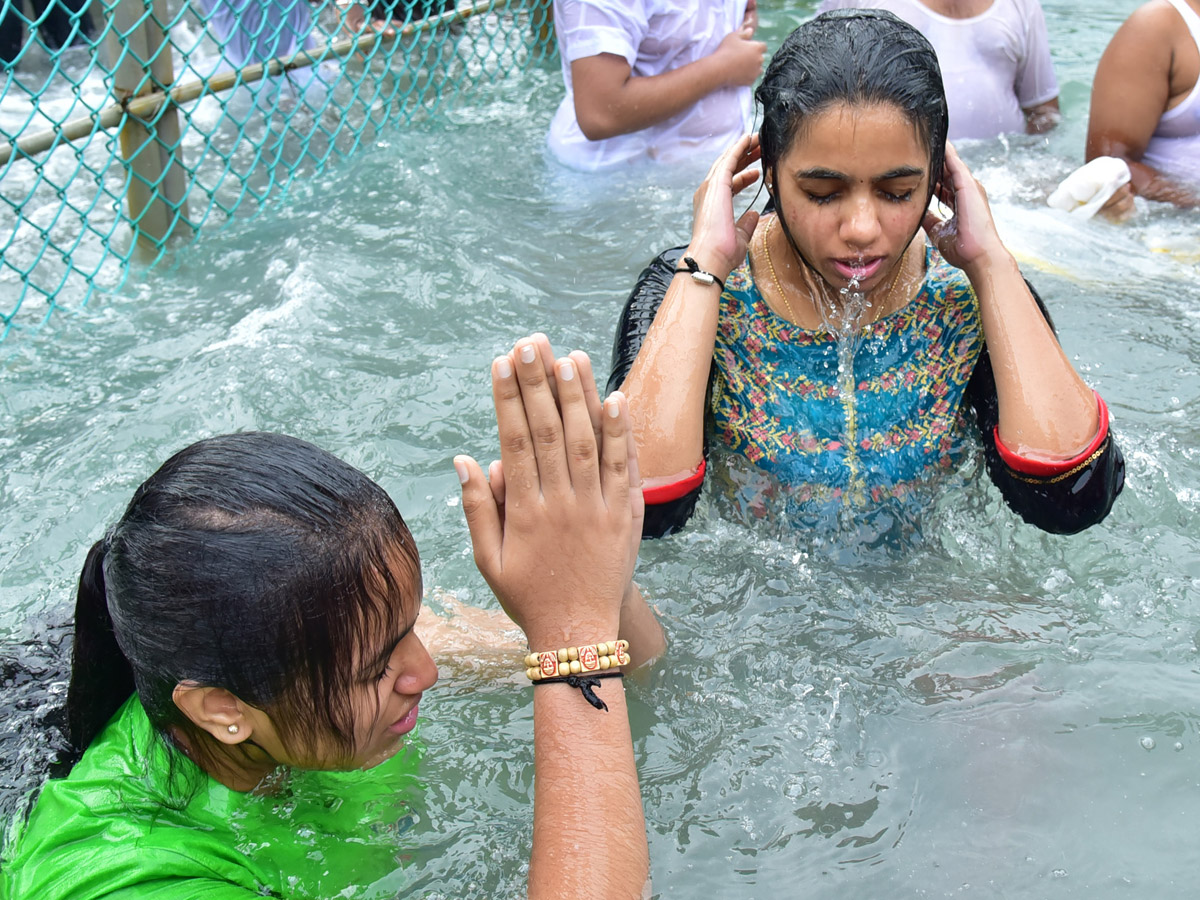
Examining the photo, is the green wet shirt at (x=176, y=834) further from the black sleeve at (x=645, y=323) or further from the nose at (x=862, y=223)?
the nose at (x=862, y=223)

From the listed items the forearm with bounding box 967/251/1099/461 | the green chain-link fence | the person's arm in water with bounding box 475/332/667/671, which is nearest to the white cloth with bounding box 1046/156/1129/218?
the forearm with bounding box 967/251/1099/461

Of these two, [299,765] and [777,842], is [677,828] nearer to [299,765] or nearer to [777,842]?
[777,842]

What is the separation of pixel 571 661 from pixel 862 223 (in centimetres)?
106

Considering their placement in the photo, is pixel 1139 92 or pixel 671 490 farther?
pixel 1139 92

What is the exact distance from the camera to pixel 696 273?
227 centimetres

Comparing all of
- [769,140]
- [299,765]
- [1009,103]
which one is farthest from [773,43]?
[299,765]

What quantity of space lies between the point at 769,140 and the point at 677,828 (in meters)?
1.38

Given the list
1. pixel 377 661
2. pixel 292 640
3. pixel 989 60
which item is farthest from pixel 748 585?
pixel 989 60

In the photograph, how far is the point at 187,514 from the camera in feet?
4.55

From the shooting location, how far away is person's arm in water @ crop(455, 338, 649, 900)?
1.47 meters

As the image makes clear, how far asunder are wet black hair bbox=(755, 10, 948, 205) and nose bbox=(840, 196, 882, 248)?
14 centimetres

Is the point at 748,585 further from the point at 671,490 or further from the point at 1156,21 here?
the point at 1156,21

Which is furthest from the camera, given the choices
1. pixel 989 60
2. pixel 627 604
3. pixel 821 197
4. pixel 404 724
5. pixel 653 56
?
pixel 989 60

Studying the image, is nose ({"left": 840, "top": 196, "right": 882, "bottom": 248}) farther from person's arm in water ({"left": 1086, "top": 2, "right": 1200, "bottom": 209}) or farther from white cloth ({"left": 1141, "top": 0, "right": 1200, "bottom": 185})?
white cloth ({"left": 1141, "top": 0, "right": 1200, "bottom": 185})
